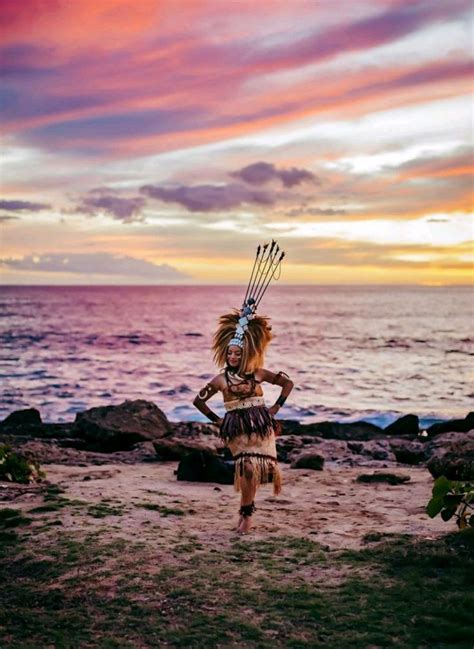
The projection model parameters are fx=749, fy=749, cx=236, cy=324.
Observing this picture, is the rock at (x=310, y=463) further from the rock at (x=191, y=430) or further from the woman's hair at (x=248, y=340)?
the rock at (x=191, y=430)

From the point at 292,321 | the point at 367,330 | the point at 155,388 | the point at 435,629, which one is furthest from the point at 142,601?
the point at 292,321

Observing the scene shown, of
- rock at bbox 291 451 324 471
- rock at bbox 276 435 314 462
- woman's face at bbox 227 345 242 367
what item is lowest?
rock at bbox 276 435 314 462

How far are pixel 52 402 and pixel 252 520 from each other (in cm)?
2072

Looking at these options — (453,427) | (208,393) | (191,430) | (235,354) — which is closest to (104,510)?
(208,393)

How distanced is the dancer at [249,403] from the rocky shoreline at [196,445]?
9.02 ft

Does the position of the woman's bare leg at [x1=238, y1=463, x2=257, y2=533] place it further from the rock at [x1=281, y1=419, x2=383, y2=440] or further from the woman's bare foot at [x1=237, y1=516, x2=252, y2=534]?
the rock at [x1=281, y1=419, x2=383, y2=440]

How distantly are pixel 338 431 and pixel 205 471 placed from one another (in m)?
9.29

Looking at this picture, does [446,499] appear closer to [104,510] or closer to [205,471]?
[104,510]

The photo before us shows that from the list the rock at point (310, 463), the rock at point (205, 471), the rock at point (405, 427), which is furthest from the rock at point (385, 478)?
the rock at point (405, 427)

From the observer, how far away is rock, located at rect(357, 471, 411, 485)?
11164 millimetres

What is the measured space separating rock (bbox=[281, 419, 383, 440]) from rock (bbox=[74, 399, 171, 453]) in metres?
4.13

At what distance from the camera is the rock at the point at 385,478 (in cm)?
1116

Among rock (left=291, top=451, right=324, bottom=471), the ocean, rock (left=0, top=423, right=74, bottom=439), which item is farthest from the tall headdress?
the ocean

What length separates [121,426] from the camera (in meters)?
15.7
